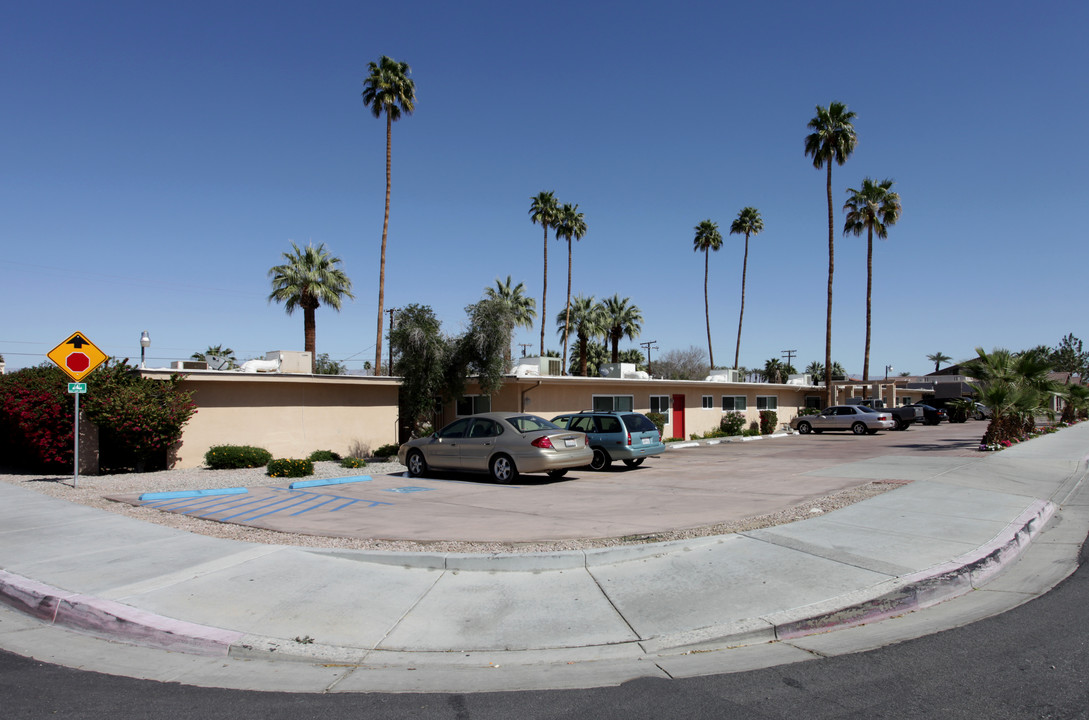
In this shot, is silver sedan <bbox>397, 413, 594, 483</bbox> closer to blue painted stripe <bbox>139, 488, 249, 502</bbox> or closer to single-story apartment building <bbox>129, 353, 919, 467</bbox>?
blue painted stripe <bbox>139, 488, 249, 502</bbox>

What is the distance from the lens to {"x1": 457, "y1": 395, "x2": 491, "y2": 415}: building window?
960 inches

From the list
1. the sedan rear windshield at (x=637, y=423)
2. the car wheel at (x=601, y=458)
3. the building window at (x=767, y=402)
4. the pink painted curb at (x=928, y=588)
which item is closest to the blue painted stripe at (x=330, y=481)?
the car wheel at (x=601, y=458)

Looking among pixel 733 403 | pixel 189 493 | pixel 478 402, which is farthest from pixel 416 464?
pixel 733 403

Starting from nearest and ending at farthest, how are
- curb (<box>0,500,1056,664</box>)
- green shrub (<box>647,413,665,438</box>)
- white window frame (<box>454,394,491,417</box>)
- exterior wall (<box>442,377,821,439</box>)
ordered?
curb (<box>0,500,1056,664</box>), exterior wall (<box>442,377,821,439</box>), white window frame (<box>454,394,491,417</box>), green shrub (<box>647,413,665,438</box>)

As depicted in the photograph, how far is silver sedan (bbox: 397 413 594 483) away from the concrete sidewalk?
610 cm

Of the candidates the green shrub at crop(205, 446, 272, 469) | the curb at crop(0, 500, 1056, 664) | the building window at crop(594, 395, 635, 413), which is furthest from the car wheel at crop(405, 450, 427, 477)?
the building window at crop(594, 395, 635, 413)

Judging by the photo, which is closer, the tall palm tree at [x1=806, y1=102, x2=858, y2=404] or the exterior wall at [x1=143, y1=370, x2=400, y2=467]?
the exterior wall at [x1=143, y1=370, x2=400, y2=467]

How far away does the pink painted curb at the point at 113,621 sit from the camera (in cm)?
524

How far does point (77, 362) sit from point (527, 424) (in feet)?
29.7

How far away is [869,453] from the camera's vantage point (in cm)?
2134

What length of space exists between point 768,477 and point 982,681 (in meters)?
10.9

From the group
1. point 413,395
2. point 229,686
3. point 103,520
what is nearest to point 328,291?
point 413,395

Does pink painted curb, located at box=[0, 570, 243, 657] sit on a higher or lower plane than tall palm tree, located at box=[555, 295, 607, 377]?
→ lower

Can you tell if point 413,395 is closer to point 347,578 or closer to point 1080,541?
point 347,578
